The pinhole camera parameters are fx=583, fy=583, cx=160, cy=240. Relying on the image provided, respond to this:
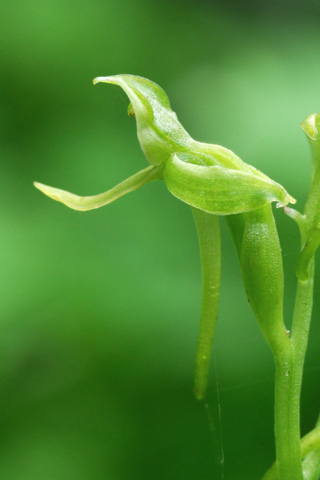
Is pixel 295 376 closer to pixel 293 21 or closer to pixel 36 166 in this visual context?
pixel 36 166

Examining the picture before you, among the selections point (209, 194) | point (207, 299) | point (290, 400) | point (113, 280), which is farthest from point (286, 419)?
point (113, 280)

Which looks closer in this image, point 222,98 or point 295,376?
point 295,376

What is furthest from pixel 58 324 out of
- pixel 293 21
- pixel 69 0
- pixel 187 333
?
pixel 293 21

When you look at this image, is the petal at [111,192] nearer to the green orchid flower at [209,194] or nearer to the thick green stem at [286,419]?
the green orchid flower at [209,194]

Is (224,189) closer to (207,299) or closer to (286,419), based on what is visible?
(207,299)

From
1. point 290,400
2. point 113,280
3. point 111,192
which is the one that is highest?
point 111,192

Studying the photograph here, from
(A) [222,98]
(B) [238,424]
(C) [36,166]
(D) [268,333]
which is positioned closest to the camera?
(D) [268,333]

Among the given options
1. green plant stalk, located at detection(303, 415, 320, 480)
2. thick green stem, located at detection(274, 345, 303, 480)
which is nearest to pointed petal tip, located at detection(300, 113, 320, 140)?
thick green stem, located at detection(274, 345, 303, 480)

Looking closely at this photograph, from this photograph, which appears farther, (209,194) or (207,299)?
(207,299)
